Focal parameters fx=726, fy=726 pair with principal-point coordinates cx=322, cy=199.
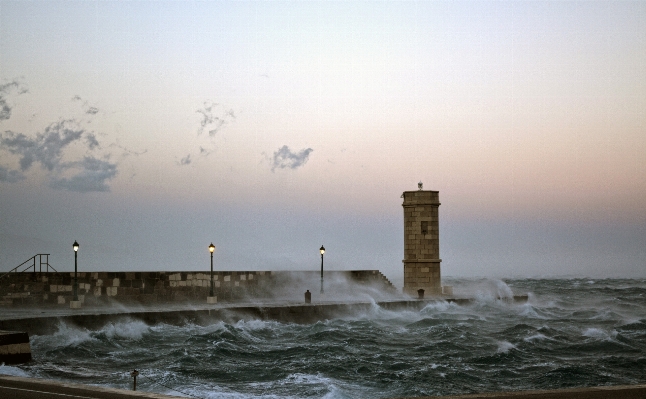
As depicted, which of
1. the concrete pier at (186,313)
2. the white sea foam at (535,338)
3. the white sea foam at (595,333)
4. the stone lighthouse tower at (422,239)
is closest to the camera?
the concrete pier at (186,313)

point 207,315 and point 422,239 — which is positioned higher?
point 422,239

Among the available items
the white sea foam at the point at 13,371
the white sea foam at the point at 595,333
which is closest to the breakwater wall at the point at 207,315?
the white sea foam at the point at 13,371

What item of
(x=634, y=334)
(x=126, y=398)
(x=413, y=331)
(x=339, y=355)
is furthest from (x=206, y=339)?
(x=634, y=334)

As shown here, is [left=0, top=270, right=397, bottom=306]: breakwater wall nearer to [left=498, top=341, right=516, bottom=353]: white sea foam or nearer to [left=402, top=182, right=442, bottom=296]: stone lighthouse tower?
[left=402, top=182, right=442, bottom=296]: stone lighthouse tower

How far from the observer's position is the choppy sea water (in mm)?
15156

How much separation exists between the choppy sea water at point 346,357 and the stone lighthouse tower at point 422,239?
5.17 metres

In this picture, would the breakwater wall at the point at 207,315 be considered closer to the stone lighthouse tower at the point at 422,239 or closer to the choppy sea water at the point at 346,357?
the choppy sea water at the point at 346,357

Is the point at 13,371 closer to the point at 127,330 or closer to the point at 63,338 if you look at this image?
the point at 63,338

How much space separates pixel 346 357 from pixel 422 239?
15.5 m

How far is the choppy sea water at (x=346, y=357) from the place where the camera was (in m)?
15.2

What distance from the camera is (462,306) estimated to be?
34.3 m

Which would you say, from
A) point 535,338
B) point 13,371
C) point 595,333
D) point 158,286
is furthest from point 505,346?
point 13,371

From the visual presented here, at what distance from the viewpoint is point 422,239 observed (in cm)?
3472

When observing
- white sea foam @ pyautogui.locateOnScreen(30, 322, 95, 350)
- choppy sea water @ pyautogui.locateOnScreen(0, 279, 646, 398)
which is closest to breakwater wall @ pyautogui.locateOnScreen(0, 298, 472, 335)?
white sea foam @ pyautogui.locateOnScreen(30, 322, 95, 350)
